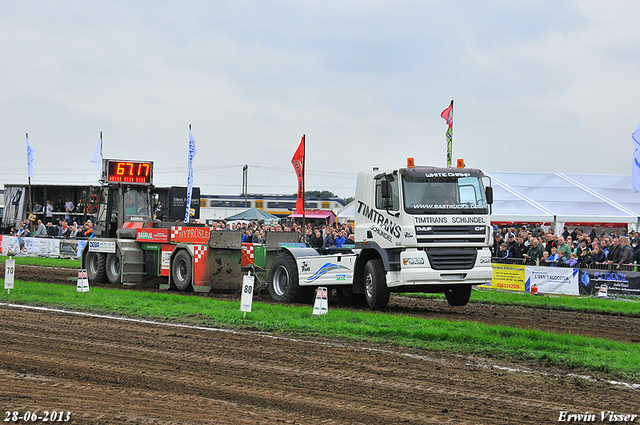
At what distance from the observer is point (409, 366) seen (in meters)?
8.67

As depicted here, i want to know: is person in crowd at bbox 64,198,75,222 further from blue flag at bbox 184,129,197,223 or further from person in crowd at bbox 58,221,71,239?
blue flag at bbox 184,129,197,223

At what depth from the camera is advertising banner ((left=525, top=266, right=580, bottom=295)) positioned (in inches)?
785

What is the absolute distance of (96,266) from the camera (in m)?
21.9

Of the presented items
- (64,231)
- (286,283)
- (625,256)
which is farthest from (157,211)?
(64,231)

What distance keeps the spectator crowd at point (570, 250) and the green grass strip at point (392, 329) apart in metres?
8.97

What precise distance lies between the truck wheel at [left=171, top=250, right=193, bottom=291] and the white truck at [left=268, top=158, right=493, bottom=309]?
5.96 metres

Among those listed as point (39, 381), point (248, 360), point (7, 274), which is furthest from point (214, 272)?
point (39, 381)

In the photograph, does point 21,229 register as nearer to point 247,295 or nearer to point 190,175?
point 190,175

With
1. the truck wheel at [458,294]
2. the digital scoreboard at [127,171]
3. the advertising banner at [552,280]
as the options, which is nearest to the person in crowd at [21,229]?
the digital scoreboard at [127,171]

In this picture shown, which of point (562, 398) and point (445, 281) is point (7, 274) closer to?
point (445, 281)

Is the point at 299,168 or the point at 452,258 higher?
the point at 299,168

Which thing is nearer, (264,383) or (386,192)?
(264,383)

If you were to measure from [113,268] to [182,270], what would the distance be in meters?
3.34

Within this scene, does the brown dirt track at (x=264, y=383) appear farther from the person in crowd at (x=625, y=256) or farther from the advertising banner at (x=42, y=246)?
the advertising banner at (x=42, y=246)
